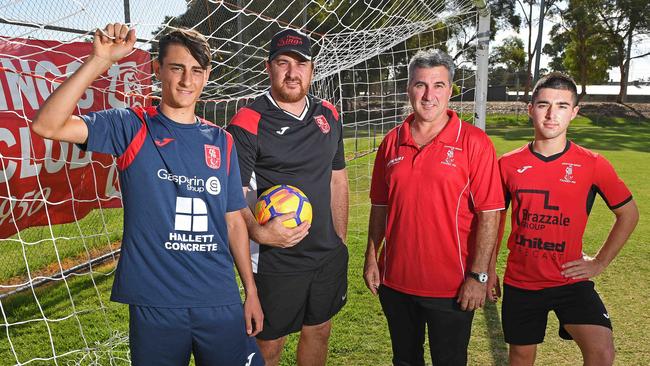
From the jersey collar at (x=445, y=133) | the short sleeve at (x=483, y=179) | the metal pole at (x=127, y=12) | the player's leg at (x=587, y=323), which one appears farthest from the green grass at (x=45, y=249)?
the player's leg at (x=587, y=323)

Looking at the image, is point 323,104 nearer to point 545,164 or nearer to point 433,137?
point 433,137

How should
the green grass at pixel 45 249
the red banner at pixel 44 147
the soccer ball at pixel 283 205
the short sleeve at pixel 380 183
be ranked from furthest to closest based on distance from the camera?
1. the green grass at pixel 45 249
2. the red banner at pixel 44 147
3. the short sleeve at pixel 380 183
4. the soccer ball at pixel 283 205

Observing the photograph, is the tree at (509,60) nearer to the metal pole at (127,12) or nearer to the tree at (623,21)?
the tree at (623,21)

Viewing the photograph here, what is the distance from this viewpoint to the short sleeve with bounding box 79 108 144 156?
1.83m

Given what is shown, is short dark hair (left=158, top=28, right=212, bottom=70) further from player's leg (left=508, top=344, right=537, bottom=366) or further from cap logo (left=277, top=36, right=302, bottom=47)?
player's leg (left=508, top=344, right=537, bottom=366)

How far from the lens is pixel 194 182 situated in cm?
195

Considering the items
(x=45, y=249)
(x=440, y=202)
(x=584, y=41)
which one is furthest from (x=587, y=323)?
(x=584, y=41)

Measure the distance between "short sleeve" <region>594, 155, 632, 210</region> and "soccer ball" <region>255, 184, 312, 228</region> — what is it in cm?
141

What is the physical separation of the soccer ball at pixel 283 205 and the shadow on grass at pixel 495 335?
1849 mm

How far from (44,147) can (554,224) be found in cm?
360

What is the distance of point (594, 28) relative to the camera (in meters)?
32.2

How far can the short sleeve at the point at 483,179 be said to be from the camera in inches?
90.7

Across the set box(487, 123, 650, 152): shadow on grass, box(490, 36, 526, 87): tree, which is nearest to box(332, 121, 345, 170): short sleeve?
box(487, 123, 650, 152): shadow on grass

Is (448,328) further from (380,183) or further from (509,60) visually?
(509,60)
